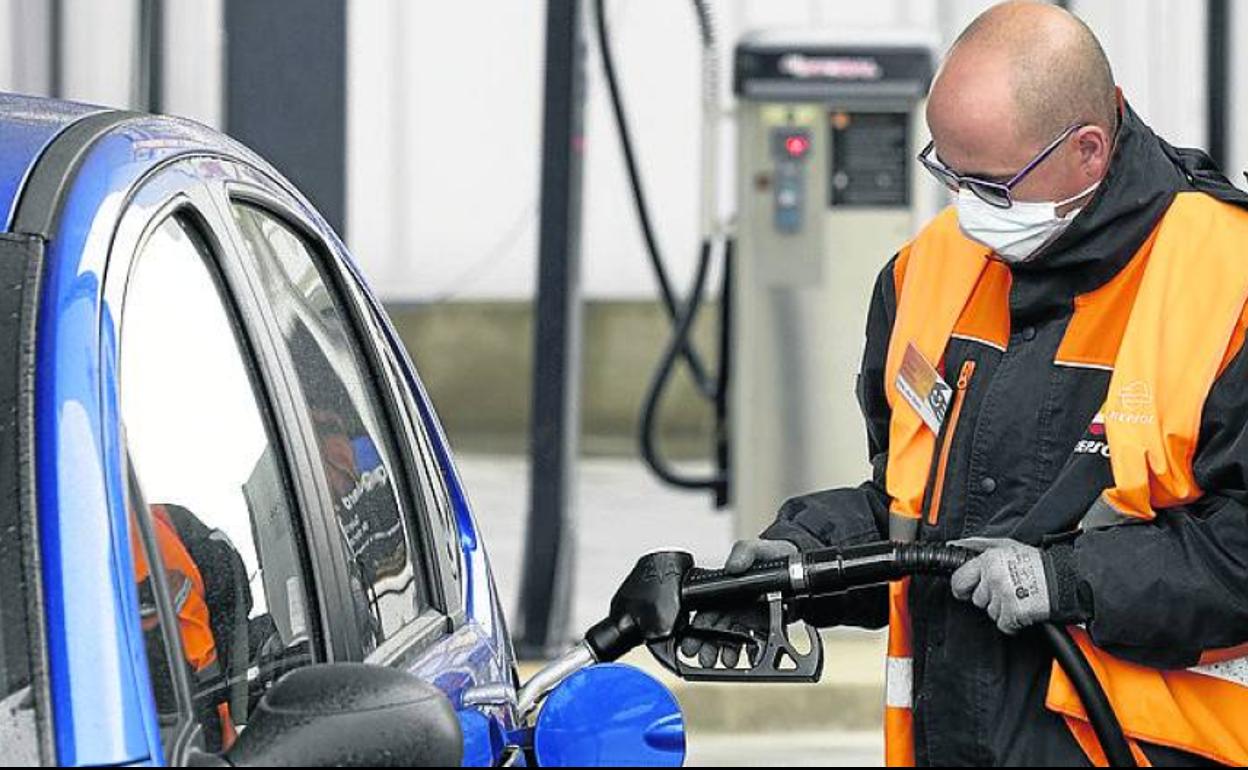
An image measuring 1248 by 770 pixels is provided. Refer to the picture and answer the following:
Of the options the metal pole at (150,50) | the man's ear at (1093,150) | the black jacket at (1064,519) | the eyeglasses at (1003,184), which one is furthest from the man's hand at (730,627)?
the metal pole at (150,50)

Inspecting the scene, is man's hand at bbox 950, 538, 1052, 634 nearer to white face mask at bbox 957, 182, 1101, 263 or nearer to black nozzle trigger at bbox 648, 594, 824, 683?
black nozzle trigger at bbox 648, 594, 824, 683

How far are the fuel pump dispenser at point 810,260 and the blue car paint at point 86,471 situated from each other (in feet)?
20.8

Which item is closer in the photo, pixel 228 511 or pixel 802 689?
pixel 228 511

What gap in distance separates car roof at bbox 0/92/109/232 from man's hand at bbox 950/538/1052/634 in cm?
126

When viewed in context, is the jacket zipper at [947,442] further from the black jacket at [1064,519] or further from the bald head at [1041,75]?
the bald head at [1041,75]

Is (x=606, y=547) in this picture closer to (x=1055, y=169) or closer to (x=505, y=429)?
(x=505, y=429)

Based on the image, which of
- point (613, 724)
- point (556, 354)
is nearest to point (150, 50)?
point (556, 354)

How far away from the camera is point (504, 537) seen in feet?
41.9

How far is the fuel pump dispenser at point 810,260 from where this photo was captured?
9242 millimetres

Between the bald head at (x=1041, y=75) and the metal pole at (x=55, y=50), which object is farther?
the metal pole at (x=55, y=50)

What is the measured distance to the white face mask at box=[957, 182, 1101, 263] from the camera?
3805 millimetres

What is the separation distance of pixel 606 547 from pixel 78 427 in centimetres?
1024

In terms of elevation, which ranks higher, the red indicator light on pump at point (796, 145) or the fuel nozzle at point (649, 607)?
the red indicator light on pump at point (796, 145)

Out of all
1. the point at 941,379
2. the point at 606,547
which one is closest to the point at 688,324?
the point at 606,547
